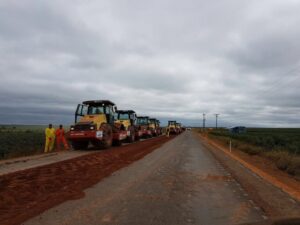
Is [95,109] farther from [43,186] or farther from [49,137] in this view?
[43,186]

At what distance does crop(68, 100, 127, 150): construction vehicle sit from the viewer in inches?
1064

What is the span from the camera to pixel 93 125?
88.8 feet

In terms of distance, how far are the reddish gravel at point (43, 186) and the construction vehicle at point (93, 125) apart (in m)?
8.93

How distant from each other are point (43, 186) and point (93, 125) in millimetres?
15208

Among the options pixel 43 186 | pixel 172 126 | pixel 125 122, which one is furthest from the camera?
pixel 172 126

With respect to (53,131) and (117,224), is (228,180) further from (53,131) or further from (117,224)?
(53,131)

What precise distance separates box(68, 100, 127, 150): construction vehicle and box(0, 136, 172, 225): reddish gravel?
8.93 m

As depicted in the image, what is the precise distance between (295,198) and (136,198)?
4021 mm

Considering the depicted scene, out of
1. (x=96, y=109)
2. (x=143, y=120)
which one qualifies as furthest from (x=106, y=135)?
(x=143, y=120)

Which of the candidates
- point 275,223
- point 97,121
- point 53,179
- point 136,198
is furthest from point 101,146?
point 275,223

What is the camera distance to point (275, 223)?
441cm

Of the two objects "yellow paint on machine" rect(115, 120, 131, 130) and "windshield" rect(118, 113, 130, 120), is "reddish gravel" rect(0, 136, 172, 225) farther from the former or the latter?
"windshield" rect(118, 113, 130, 120)

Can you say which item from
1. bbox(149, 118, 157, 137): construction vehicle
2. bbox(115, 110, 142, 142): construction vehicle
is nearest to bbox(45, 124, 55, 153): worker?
bbox(115, 110, 142, 142): construction vehicle

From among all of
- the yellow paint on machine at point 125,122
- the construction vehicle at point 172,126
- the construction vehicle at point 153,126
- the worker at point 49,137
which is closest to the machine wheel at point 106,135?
the worker at point 49,137
